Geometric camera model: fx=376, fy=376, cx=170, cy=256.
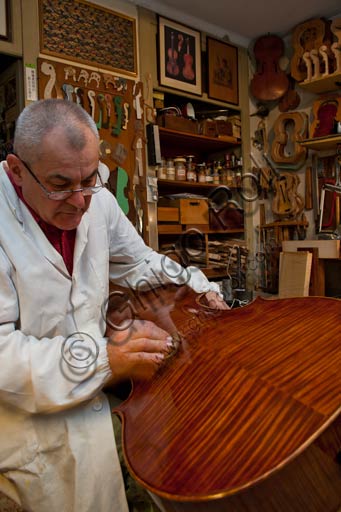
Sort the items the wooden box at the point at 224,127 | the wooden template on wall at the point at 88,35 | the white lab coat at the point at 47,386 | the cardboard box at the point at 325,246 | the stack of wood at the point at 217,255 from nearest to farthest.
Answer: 1. the white lab coat at the point at 47,386
2. the wooden template on wall at the point at 88,35
3. the cardboard box at the point at 325,246
4. the stack of wood at the point at 217,255
5. the wooden box at the point at 224,127

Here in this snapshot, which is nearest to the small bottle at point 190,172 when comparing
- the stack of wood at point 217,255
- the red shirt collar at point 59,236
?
the stack of wood at point 217,255

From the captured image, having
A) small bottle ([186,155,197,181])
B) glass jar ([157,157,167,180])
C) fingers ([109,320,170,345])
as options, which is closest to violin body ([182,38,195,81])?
small bottle ([186,155,197,181])

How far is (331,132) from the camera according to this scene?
3486 mm

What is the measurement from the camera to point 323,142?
345cm

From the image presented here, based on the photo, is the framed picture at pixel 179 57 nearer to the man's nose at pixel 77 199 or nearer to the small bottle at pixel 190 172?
the small bottle at pixel 190 172

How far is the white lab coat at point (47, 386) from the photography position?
2.82 feet

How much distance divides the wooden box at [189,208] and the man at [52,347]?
2479mm

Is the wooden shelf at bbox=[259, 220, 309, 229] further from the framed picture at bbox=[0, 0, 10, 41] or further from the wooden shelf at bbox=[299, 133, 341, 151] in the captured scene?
the framed picture at bbox=[0, 0, 10, 41]

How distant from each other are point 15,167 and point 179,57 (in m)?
→ 3.10

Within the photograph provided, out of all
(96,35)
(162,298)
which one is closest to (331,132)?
(96,35)

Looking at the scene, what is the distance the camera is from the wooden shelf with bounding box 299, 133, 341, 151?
132 inches

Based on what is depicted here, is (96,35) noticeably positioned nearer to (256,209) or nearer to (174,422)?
(256,209)

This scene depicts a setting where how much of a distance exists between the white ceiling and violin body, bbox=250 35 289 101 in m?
0.10

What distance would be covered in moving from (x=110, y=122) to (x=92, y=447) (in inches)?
105
